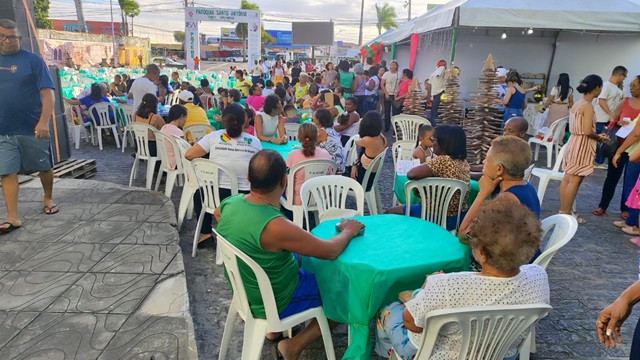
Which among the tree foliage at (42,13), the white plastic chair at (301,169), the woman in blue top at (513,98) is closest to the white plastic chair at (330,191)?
the white plastic chair at (301,169)

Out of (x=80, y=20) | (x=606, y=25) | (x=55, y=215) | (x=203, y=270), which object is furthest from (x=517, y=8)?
(x=80, y=20)

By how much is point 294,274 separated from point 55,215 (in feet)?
10.6

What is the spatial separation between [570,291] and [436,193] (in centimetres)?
138

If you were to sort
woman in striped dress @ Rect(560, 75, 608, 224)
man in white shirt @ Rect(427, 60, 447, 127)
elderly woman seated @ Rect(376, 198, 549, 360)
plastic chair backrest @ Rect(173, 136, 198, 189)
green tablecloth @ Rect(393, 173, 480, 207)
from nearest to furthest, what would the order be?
elderly woman seated @ Rect(376, 198, 549, 360) < green tablecloth @ Rect(393, 173, 480, 207) < plastic chair backrest @ Rect(173, 136, 198, 189) < woman in striped dress @ Rect(560, 75, 608, 224) < man in white shirt @ Rect(427, 60, 447, 127)

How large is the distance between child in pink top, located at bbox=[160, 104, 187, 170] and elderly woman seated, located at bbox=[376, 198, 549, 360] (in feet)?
12.4

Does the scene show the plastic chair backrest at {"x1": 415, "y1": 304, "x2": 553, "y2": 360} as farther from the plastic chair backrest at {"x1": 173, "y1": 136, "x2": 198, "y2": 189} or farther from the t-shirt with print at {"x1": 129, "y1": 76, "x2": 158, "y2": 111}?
the t-shirt with print at {"x1": 129, "y1": 76, "x2": 158, "y2": 111}

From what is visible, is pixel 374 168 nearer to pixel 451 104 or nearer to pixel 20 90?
pixel 20 90

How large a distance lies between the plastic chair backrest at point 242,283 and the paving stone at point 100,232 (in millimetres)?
2024

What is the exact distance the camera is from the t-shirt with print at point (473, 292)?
5.31ft

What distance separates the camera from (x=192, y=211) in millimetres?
4836

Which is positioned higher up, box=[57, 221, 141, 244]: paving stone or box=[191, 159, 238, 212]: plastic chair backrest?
box=[191, 159, 238, 212]: plastic chair backrest

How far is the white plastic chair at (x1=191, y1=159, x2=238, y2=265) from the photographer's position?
3584 millimetres

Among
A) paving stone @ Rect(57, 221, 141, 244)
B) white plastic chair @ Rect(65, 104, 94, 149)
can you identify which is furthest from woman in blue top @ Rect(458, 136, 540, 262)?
white plastic chair @ Rect(65, 104, 94, 149)

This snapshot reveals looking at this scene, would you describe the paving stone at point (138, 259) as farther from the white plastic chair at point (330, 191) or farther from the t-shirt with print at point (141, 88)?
the t-shirt with print at point (141, 88)
